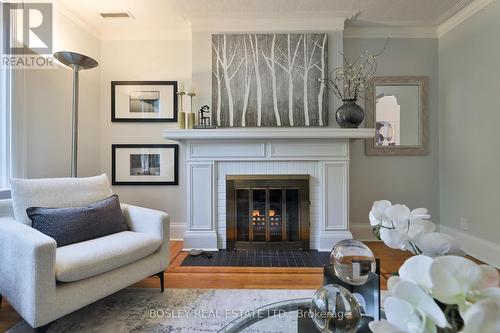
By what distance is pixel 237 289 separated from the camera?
6.82 ft

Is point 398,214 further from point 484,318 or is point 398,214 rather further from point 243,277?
point 243,277

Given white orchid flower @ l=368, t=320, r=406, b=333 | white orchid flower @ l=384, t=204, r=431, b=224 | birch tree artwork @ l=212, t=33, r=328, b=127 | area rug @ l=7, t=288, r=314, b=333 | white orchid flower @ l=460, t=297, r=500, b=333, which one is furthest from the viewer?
birch tree artwork @ l=212, t=33, r=328, b=127

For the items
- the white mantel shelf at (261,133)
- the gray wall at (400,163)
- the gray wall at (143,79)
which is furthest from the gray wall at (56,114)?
the gray wall at (400,163)

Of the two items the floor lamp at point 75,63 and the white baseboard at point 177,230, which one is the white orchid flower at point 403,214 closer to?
the floor lamp at point 75,63

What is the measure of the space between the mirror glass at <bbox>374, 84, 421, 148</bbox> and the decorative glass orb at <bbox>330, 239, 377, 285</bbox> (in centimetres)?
246

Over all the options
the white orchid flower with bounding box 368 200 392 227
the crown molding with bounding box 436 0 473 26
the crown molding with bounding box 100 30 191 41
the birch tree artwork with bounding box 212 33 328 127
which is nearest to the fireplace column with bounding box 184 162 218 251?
the birch tree artwork with bounding box 212 33 328 127

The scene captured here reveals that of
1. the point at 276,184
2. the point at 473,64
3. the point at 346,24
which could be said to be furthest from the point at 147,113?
the point at 473,64

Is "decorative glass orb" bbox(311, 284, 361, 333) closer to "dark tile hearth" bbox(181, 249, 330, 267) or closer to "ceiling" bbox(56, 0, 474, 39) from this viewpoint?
"dark tile hearth" bbox(181, 249, 330, 267)

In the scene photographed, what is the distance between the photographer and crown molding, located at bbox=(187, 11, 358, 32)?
9.59 ft

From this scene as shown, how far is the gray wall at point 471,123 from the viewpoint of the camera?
2.46 meters

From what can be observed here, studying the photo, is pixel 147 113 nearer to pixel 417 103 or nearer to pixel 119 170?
pixel 119 170

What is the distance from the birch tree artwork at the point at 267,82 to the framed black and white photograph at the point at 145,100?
631mm

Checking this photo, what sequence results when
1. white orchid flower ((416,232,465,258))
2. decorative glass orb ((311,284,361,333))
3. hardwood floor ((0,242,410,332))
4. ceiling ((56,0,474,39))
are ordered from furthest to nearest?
ceiling ((56,0,474,39)), hardwood floor ((0,242,410,332)), decorative glass orb ((311,284,361,333)), white orchid flower ((416,232,465,258))

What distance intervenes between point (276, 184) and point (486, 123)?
6.85 feet
